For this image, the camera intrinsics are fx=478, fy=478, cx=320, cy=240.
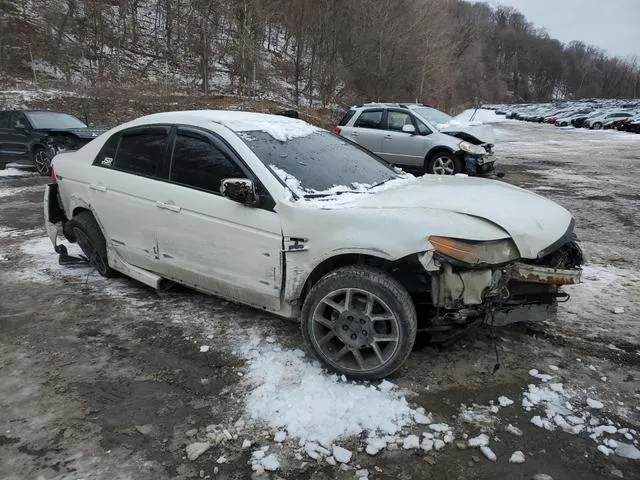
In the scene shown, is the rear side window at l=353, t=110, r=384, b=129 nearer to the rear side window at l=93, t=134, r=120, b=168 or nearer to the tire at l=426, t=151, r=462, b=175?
the tire at l=426, t=151, r=462, b=175

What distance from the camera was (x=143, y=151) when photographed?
13.4 ft

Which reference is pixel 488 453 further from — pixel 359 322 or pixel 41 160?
pixel 41 160

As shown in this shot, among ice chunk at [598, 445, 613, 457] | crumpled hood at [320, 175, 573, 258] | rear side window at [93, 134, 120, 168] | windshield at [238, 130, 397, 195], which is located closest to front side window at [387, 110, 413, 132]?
windshield at [238, 130, 397, 195]

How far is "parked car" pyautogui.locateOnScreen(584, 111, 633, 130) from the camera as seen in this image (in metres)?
39.1

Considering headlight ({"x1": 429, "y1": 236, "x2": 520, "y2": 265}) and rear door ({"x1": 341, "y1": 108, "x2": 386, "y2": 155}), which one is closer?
headlight ({"x1": 429, "y1": 236, "x2": 520, "y2": 265})

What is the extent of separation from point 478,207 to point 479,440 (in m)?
1.40

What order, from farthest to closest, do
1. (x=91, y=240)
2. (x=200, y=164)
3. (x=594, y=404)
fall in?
(x=91, y=240) < (x=200, y=164) < (x=594, y=404)

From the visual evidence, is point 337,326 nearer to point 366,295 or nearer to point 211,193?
point 366,295

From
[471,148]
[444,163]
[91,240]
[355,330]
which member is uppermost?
[471,148]

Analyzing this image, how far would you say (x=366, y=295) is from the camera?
2.92m

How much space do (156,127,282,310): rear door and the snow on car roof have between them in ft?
0.50

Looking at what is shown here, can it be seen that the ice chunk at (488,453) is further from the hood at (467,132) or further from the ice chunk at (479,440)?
the hood at (467,132)

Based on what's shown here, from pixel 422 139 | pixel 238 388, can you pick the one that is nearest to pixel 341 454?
pixel 238 388

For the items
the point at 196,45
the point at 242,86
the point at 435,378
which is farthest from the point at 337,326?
the point at 196,45
